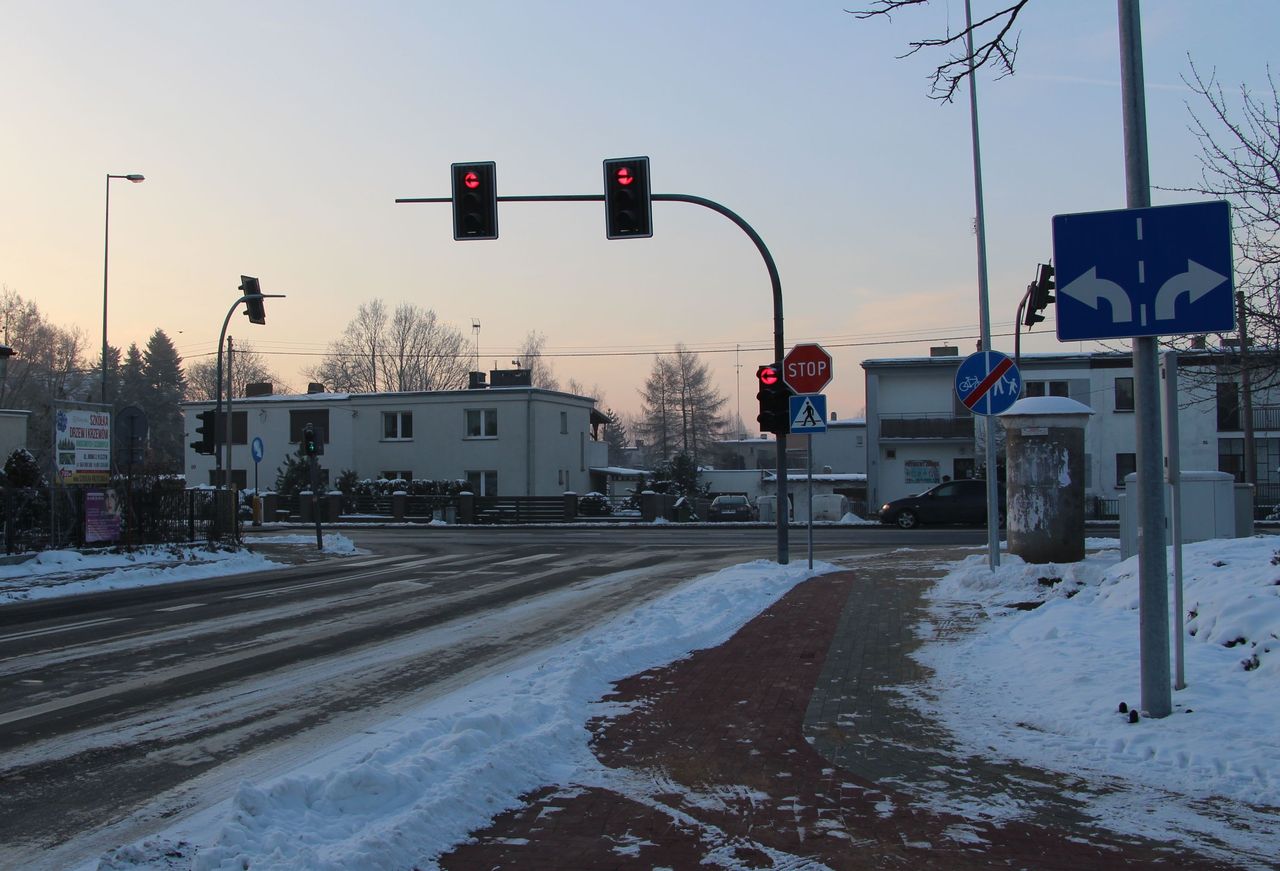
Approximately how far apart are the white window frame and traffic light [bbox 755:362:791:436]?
33328 millimetres

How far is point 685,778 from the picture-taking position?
5.24m

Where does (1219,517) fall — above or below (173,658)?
above

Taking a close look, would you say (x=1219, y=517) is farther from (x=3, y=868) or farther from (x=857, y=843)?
(x=3, y=868)

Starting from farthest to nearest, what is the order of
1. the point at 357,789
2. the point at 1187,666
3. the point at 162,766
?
the point at 1187,666 → the point at 162,766 → the point at 357,789

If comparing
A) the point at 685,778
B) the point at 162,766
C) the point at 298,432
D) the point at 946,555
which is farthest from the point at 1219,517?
the point at 298,432

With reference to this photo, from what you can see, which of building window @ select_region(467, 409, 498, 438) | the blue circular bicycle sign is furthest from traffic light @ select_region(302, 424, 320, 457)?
building window @ select_region(467, 409, 498, 438)

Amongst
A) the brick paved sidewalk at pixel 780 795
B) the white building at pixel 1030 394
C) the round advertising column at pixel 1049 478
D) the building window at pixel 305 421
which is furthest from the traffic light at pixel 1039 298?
the building window at pixel 305 421

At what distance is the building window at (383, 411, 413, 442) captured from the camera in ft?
163

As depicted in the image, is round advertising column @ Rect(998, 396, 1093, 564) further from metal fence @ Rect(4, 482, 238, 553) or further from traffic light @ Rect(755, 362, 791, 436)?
metal fence @ Rect(4, 482, 238, 553)

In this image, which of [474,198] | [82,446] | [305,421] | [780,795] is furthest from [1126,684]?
[305,421]

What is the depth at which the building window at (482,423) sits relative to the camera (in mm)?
48156

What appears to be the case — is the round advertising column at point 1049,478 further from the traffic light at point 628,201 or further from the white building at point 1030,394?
the white building at point 1030,394

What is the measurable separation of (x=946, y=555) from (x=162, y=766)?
16710mm

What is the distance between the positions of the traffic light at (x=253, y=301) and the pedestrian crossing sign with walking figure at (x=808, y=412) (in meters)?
15.6
